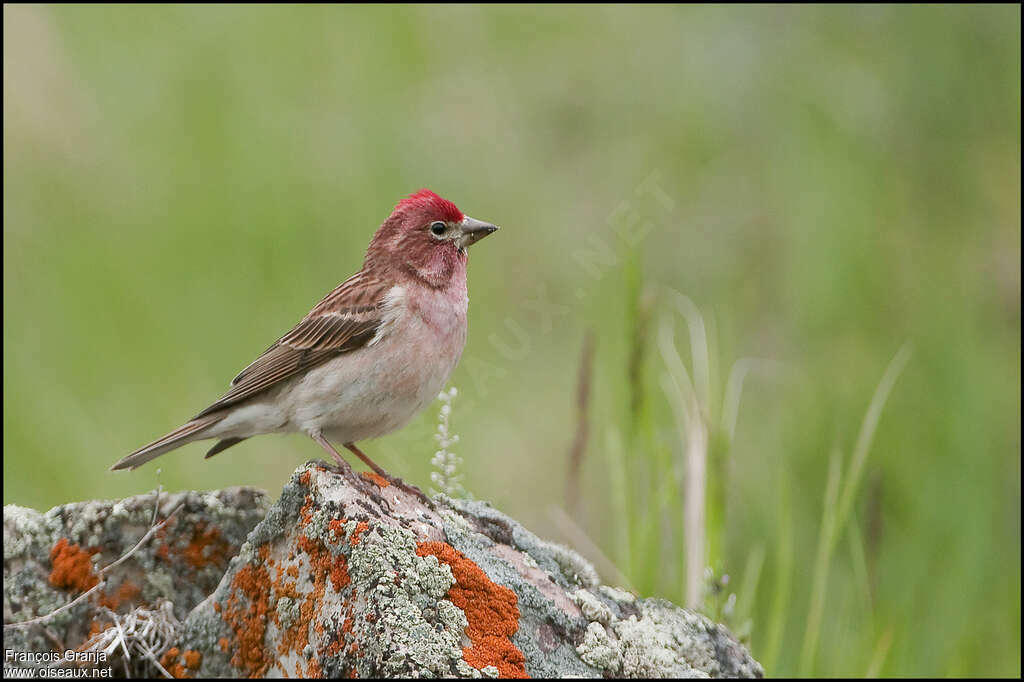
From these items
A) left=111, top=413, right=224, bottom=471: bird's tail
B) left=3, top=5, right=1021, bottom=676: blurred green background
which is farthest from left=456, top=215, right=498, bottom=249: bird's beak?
left=111, top=413, right=224, bottom=471: bird's tail

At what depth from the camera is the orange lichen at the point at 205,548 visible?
4.20m

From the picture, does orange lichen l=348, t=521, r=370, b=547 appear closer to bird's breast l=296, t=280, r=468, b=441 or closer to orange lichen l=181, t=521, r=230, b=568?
orange lichen l=181, t=521, r=230, b=568

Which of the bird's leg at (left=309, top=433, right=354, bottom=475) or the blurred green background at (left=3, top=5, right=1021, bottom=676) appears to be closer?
the bird's leg at (left=309, top=433, right=354, bottom=475)

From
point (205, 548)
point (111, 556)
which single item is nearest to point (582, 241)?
point (205, 548)

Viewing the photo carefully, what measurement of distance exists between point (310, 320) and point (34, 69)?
4.28 metres

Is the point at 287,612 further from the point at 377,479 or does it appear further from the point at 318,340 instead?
the point at 318,340

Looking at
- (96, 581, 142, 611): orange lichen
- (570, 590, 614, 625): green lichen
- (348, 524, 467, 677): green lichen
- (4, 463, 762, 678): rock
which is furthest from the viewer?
(96, 581, 142, 611): orange lichen

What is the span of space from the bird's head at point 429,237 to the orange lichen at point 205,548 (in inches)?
56.9

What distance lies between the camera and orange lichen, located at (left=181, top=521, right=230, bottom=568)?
4.20 m

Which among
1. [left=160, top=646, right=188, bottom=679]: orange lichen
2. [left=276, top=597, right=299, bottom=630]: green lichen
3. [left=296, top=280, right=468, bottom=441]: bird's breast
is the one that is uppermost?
[left=296, top=280, right=468, bottom=441]: bird's breast

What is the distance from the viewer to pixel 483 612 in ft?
11.8

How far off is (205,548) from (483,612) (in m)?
1.15

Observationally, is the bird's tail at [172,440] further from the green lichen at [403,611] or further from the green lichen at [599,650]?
the green lichen at [599,650]

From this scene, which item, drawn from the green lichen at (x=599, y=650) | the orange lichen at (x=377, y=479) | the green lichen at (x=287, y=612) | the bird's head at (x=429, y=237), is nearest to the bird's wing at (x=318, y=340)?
the bird's head at (x=429, y=237)
